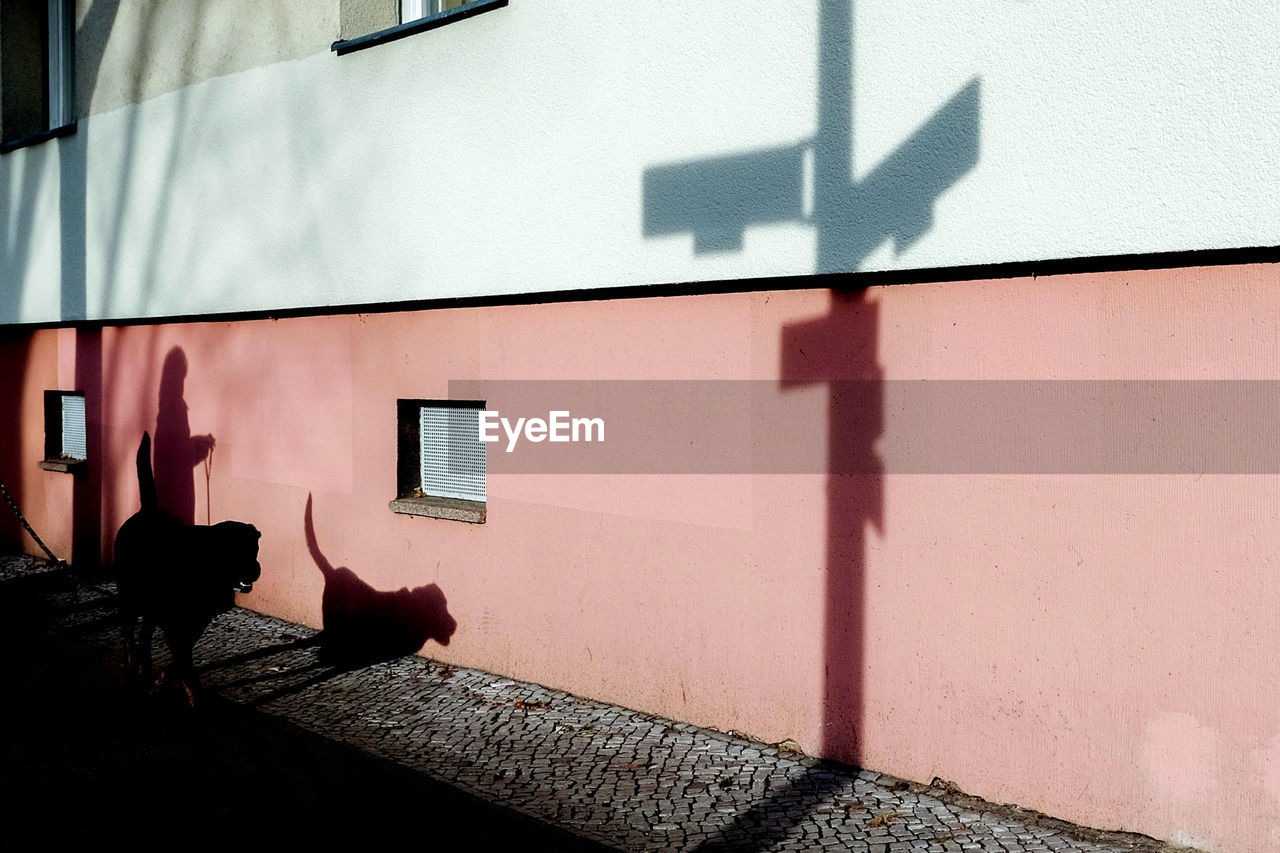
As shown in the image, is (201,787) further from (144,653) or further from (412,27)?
(412,27)

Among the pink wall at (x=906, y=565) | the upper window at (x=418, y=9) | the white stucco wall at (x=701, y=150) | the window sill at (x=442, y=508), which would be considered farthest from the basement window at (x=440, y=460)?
the upper window at (x=418, y=9)

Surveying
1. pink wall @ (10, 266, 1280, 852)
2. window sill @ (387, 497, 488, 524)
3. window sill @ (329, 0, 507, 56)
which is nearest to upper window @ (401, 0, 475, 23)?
window sill @ (329, 0, 507, 56)

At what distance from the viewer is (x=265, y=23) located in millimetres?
7957

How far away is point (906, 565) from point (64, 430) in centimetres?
1009

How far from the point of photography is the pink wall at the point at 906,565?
165 inches

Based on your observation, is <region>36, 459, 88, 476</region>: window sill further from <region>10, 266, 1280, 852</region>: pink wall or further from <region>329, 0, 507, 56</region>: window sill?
<region>329, 0, 507, 56</region>: window sill

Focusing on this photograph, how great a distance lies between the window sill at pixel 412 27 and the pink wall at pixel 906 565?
73.3 inches

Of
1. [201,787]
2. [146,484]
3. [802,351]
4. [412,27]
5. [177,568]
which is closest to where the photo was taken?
[201,787]

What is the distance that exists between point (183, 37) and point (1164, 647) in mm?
8561

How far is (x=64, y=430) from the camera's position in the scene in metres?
11.5

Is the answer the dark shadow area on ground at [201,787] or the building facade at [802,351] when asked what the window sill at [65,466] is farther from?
the dark shadow area on ground at [201,787]

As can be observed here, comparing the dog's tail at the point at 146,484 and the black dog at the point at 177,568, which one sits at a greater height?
the dog's tail at the point at 146,484

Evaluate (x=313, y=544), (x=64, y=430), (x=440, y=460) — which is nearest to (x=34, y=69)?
(x=64, y=430)

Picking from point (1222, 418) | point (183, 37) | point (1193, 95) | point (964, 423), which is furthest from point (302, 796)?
point (183, 37)
